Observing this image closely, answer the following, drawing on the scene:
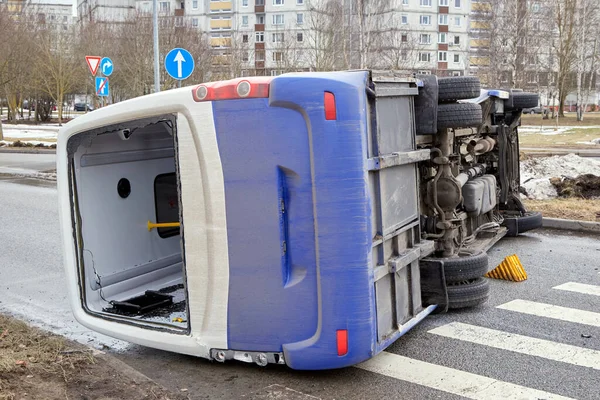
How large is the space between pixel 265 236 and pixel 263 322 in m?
0.57

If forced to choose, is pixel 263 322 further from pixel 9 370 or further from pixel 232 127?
pixel 9 370

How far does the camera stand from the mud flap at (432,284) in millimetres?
5531

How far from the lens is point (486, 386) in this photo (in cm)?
461

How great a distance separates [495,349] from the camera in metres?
5.30

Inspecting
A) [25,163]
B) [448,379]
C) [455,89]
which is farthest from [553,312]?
[25,163]

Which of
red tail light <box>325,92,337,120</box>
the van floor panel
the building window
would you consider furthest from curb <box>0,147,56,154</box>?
the building window

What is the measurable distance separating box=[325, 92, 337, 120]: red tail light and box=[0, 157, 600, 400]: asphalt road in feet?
5.83

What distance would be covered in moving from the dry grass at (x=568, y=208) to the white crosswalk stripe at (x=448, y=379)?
6.06 m

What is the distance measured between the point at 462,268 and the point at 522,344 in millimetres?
792

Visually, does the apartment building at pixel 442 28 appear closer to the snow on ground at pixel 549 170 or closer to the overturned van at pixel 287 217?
the snow on ground at pixel 549 170

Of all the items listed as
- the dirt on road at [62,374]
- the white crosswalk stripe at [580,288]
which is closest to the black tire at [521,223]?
the white crosswalk stripe at [580,288]

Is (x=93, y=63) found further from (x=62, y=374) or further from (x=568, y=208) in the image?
(x=62, y=374)

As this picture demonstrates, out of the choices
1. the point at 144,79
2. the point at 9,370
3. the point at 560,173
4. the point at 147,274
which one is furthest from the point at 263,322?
the point at 144,79

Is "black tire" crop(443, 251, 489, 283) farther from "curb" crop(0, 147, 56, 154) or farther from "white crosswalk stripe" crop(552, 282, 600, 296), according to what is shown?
"curb" crop(0, 147, 56, 154)
